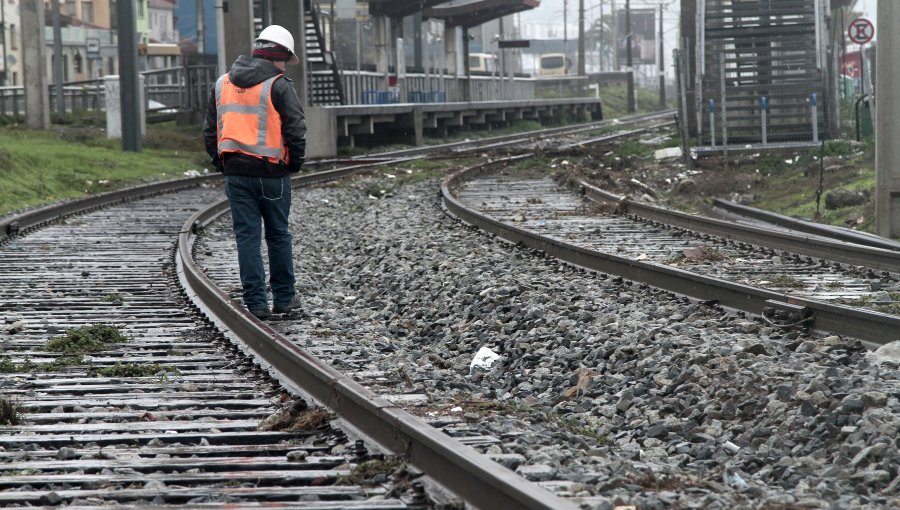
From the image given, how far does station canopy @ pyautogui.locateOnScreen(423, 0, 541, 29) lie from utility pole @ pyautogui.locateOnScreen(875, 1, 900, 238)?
1434 inches

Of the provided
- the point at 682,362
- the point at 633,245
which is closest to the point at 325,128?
the point at 633,245

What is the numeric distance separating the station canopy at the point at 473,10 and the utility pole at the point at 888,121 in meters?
36.4

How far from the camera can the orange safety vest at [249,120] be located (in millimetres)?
8031

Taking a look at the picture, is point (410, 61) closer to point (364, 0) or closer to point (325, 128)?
point (364, 0)

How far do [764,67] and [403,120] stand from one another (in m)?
13.1

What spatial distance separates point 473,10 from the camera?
167 ft

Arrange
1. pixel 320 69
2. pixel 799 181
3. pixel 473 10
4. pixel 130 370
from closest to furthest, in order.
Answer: pixel 130 370, pixel 799 181, pixel 320 69, pixel 473 10

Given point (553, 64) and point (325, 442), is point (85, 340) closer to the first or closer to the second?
point (325, 442)

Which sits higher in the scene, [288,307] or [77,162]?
[77,162]

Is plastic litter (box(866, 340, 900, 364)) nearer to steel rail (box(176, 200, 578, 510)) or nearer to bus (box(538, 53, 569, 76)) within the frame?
steel rail (box(176, 200, 578, 510))

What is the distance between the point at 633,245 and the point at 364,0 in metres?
31.7

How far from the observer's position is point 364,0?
42.7 m

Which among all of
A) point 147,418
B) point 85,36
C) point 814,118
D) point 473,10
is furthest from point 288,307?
point 85,36

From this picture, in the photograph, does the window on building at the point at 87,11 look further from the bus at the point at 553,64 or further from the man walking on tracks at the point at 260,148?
the man walking on tracks at the point at 260,148
